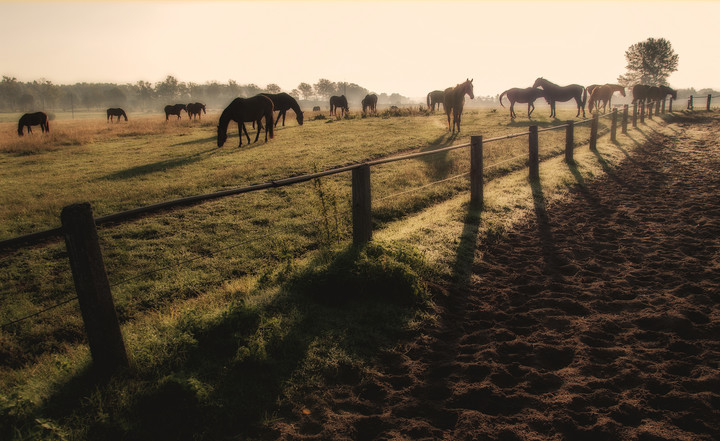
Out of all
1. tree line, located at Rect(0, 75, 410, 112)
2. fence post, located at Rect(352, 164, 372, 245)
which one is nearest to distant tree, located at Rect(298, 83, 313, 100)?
tree line, located at Rect(0, 75, 410, 112)

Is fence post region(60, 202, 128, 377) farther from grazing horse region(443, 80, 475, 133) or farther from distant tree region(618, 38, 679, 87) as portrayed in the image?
distant tree region(618, 38, 679, 87)

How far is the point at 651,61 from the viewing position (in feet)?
229

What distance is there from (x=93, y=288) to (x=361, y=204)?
2925mm

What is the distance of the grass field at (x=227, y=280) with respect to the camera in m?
2.91

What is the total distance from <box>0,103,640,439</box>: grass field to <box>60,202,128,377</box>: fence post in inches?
7.4

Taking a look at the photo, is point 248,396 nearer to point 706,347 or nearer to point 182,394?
point 182,394

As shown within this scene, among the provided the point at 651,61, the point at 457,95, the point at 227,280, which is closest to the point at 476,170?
the point at 227,280

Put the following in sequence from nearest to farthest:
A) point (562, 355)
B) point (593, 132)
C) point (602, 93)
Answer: point (562, 355) < point (593, 132) < point (602, 93)

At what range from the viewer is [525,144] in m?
15.3

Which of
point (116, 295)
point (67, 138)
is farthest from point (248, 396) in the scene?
point (67, 138)

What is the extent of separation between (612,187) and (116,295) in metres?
10.1

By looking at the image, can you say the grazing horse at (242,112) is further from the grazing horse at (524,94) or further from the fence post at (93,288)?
the grazing horse at (524,94)

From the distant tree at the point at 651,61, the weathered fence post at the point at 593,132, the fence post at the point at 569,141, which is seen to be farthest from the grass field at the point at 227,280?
the distant tree at the point at 651,61

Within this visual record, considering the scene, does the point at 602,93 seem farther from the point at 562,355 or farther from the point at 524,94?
the point at 562,355
